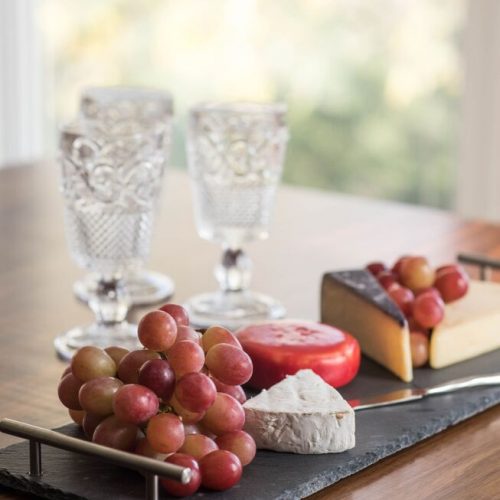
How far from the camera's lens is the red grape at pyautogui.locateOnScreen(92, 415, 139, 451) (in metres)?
0.91

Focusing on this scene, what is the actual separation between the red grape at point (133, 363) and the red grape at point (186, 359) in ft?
0.08

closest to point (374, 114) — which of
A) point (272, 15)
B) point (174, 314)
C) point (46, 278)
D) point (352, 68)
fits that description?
point (352, 68)

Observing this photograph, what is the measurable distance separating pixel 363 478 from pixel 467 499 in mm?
85

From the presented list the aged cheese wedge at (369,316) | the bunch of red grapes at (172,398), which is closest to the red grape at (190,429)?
the bunch of red grapes at (172,398)

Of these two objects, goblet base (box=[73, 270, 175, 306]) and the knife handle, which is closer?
the knife handle

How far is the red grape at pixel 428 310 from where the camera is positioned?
124 centimetres

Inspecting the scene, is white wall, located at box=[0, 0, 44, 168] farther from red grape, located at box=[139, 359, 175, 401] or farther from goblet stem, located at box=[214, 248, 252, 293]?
red grape, located at box=[139, 359, 175, 401]

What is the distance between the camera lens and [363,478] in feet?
3.19

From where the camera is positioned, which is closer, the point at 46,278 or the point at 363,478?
the point at 363,478

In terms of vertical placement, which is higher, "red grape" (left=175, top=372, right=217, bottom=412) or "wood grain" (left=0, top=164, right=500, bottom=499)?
"red grape" (left=175, top=372, right=217, bottom=412)

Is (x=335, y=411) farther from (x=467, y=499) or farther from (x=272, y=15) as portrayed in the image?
(x=272, y=15)

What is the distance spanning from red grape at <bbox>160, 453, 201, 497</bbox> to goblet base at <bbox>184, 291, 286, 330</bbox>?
0.55 meters

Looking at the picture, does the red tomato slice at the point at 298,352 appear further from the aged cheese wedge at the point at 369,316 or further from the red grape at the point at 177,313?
the red grape at the point at 177,313

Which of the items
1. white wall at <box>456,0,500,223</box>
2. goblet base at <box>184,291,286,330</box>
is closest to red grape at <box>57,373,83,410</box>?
goblet base at <box>184,291,286,330</box>
